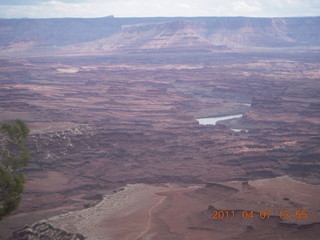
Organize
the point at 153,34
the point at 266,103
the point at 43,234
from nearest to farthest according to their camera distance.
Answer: the point at 43,234 < the point at 266,103 < the point at 153,34

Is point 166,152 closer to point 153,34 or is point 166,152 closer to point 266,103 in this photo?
point 266,103

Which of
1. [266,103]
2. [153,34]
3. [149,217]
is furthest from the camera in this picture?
[153,34]

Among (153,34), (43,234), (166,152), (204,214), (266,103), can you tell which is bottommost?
(166,152)
